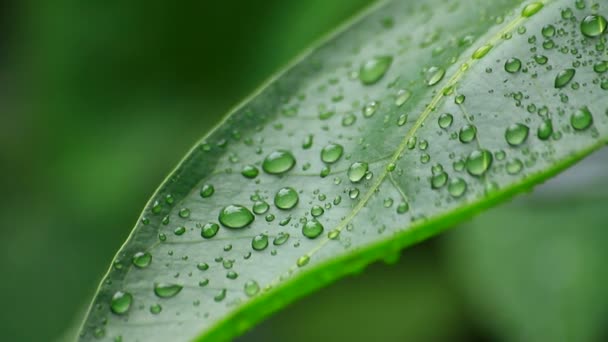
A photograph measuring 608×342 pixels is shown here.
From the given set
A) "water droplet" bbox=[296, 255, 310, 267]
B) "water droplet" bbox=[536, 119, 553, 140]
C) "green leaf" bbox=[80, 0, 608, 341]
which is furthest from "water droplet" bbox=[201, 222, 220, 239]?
"water droplet" bbox=[536, 119, 553, 140]

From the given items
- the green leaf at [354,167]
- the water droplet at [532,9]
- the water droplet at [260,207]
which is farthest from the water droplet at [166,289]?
the water droplet at [532,9]

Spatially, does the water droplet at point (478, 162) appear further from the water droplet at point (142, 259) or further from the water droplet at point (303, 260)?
the water droplet at point (142, 259)

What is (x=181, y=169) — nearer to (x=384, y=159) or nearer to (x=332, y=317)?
(x=384, y=159)

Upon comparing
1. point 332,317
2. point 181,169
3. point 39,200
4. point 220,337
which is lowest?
point 332,317

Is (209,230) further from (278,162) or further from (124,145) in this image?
(124,145)

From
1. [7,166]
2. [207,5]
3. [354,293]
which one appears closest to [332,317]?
[354,293]

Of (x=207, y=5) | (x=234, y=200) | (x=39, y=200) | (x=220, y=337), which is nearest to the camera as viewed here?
(x=220, y=337)
